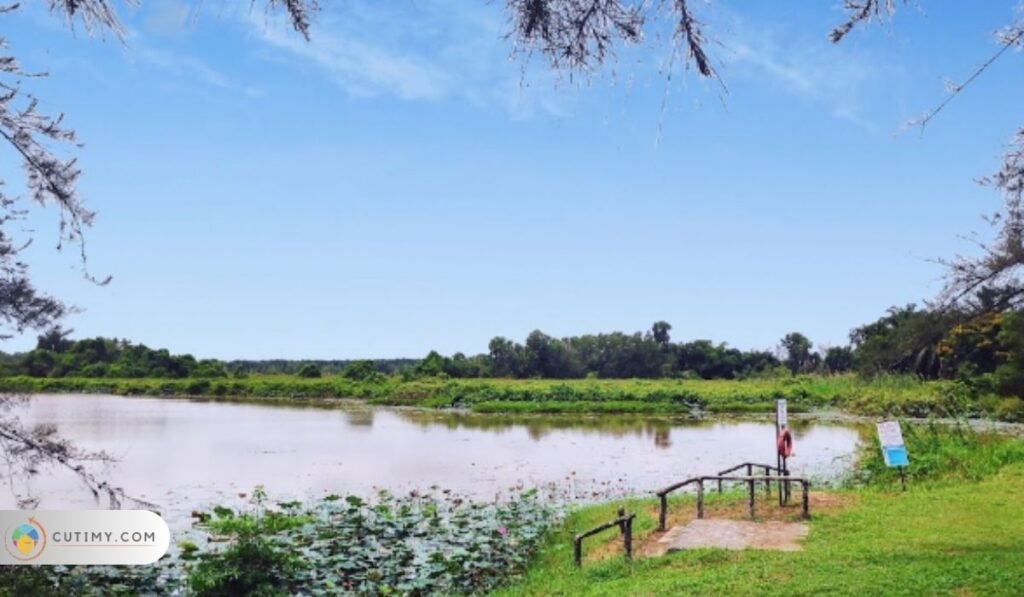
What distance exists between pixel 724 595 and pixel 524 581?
2.67 m

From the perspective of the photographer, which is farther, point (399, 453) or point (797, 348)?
point (797, 348)

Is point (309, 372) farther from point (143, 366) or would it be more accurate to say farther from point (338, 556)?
point (338, 556)

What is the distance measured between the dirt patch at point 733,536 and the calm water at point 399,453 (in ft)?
16.6

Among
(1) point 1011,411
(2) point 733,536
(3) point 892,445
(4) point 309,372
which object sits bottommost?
(2) point 733,536

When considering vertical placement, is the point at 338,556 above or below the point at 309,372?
below

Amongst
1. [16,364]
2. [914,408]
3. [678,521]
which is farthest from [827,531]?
[914,408]

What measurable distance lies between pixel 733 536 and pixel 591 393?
3063 centimetres

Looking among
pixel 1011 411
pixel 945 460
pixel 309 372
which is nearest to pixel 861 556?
pixel 945 460

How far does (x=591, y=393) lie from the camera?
3978 centimetres

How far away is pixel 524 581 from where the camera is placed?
8.69 meters

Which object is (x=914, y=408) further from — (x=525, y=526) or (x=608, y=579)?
(x=608, y=579)

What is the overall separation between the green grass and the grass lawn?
19.3 meters

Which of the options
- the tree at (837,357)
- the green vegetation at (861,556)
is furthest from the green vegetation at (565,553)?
the tree at (837,357)

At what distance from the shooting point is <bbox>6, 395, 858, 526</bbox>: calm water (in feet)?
50.9
